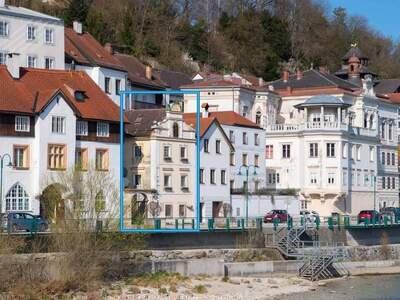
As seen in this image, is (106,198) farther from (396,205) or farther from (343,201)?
(396,205)

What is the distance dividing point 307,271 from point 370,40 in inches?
3805

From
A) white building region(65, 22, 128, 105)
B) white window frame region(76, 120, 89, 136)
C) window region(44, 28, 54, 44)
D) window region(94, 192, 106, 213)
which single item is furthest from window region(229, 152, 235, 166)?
window region(94, 192, 106, 213)

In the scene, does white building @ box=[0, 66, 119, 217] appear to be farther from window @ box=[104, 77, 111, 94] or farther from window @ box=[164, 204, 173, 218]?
window @ box=[104, 77, 111, 94]

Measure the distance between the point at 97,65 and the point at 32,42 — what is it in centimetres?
637

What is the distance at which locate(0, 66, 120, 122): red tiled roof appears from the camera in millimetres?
61312

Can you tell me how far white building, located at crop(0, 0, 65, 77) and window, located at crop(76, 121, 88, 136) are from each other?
1148cm

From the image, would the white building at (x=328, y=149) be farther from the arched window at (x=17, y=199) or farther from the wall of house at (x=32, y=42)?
the arched window at (x=17, y=199)

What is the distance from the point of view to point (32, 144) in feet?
202

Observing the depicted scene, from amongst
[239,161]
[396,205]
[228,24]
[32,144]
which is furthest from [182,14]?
[32,144]

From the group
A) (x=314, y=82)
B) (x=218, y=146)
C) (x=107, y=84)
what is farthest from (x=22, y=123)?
(x=314, y=82)

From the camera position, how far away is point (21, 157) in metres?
61.0

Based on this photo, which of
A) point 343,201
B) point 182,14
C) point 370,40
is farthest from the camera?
point 370,40

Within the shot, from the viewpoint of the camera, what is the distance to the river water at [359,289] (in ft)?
170

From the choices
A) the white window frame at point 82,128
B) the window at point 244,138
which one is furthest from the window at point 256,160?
the white window frame at point 82,128
